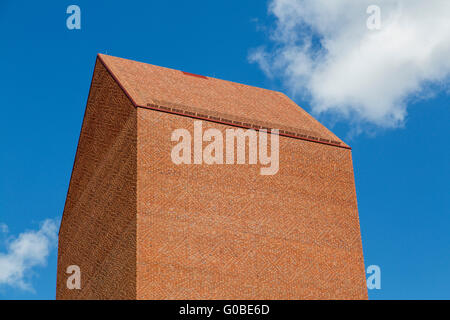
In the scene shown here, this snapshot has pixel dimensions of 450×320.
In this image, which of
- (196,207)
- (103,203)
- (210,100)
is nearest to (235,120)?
(210,100)

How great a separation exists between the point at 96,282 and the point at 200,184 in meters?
7.08

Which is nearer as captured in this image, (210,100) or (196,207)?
(196,207)

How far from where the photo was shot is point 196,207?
28000mm

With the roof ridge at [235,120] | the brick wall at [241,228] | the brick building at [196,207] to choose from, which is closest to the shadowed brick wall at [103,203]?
the brick building at [196,207]

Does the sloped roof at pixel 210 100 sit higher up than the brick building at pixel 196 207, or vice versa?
the sloped roof at pixel 210 100

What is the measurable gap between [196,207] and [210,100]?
7759mm

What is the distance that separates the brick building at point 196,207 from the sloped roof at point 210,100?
12cm

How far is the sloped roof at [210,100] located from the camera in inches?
1210

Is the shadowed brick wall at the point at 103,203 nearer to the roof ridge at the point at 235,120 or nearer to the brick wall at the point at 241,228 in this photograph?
the brick wall at the point at 241,228

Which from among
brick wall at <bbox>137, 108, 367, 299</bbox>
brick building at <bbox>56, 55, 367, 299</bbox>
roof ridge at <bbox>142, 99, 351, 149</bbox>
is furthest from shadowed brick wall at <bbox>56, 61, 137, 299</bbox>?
roof ridge at <bbox>142, 99, 351, 149</bbox>

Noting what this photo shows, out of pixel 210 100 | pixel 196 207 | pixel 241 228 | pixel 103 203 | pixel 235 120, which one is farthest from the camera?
pixel 210 100

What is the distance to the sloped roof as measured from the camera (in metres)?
30.7

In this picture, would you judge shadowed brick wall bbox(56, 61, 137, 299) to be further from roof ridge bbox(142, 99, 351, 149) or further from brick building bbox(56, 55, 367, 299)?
roof ridge bbox(142, 99, 351, 149)

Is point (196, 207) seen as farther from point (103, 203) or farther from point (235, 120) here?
point (235, 120)
